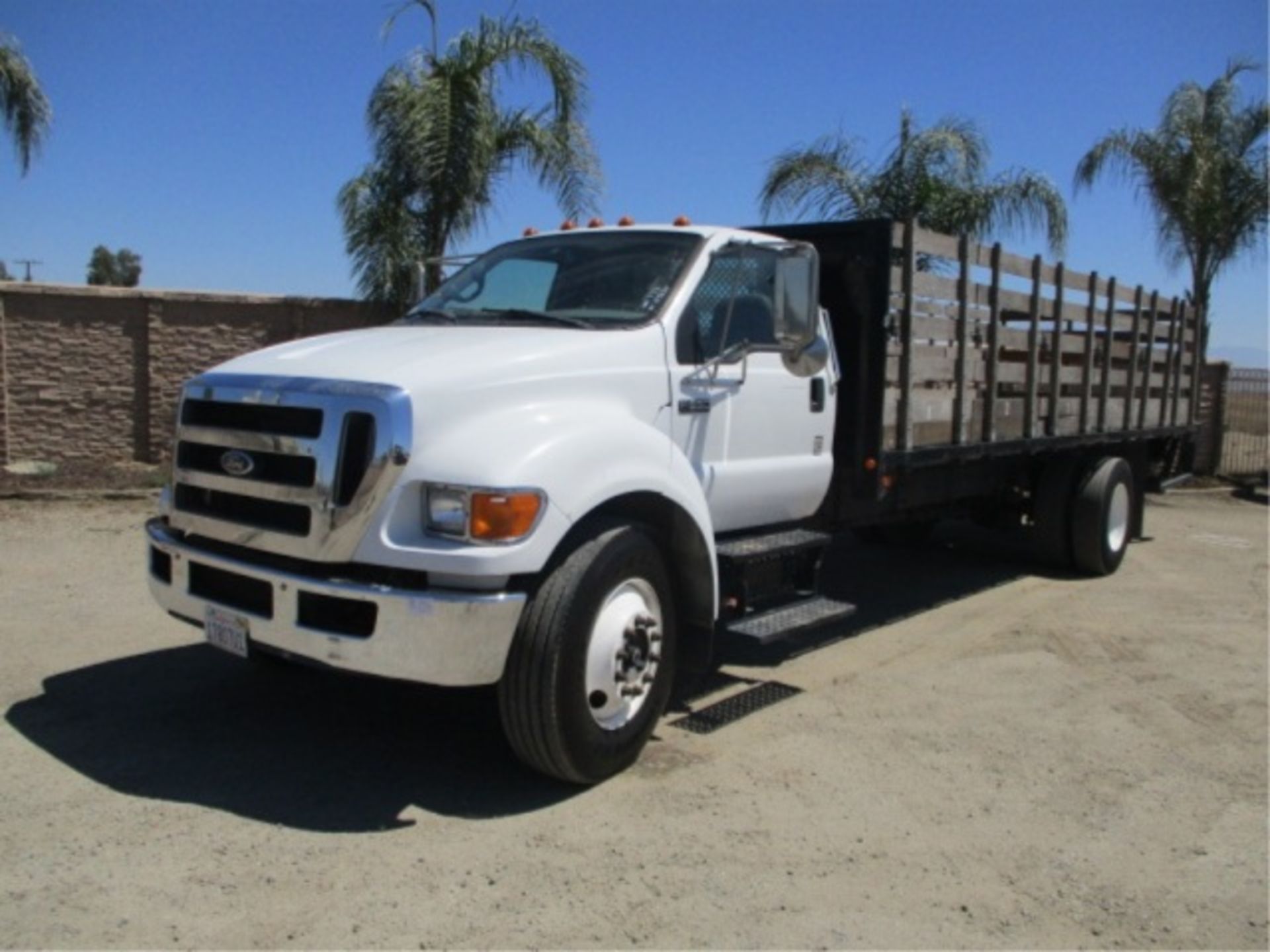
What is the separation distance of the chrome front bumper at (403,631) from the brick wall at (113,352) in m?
9.46

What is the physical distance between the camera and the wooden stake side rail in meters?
6.20

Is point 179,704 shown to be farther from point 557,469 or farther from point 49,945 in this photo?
point 557,469

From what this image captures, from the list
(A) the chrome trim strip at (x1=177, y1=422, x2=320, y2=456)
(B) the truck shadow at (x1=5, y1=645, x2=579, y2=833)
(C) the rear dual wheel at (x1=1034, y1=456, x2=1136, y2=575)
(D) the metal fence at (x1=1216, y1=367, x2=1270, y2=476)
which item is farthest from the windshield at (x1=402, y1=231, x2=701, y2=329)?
(D) the metal fence at (x1=1216, y1=367, x2=1270, y2=476)

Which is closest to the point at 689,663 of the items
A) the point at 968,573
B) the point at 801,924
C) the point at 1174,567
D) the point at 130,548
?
the point at 801,924

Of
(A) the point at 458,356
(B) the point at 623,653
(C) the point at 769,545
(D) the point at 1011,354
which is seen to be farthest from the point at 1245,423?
(A) the point at 458,356

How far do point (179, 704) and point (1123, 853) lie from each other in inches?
158

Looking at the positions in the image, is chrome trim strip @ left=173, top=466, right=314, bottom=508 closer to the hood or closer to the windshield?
the hood

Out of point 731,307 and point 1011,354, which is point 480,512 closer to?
point 731,307

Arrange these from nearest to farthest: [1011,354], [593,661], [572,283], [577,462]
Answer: [577,462] → [593,661] → [572,283] → [1011,354]

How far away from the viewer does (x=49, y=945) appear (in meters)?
3.06

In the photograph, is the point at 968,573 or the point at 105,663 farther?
the point at 968,573

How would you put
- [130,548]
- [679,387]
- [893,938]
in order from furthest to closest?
[130,548], [679,387], [893,938]

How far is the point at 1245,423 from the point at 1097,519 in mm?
11773

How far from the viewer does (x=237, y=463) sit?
165 inches
